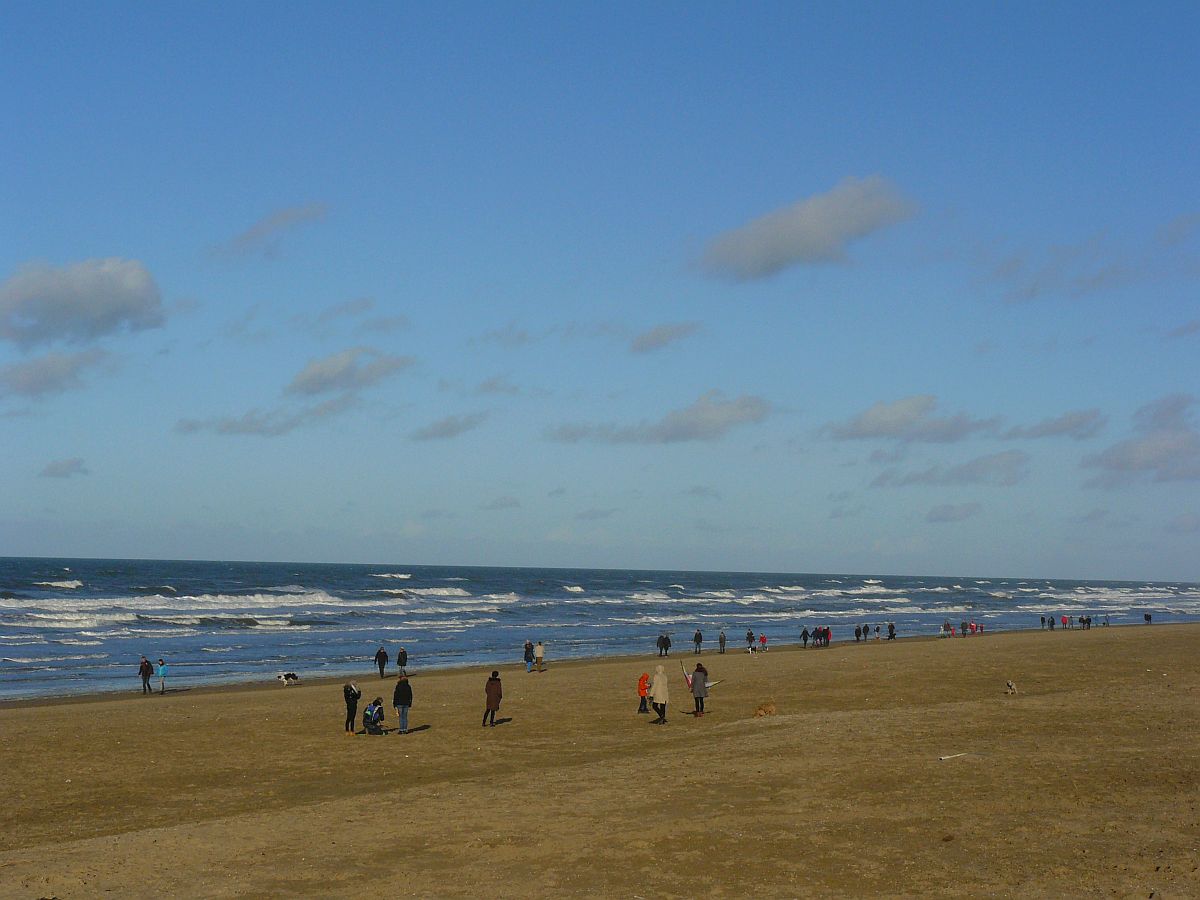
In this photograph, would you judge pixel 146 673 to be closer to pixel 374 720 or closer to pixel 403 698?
pixel 374 720

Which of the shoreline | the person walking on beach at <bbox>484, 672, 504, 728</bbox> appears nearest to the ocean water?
the shoreline

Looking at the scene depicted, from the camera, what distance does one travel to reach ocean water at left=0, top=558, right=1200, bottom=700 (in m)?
47.4

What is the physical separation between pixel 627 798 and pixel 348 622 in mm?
63978

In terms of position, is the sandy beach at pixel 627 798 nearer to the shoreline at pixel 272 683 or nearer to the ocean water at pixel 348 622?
the shoreline at pixel 272 683

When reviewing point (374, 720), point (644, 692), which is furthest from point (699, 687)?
point (374, 720)

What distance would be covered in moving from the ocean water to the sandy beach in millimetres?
16980

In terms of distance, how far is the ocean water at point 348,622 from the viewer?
47406mm

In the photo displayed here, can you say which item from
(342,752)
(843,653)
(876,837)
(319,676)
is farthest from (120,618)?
(876,837)

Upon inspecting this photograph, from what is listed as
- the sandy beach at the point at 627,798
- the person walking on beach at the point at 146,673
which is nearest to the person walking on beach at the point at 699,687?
the sandy beach at the point at 627,798

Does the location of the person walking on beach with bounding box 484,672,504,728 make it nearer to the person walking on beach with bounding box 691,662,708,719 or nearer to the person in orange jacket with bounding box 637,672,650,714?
the person in orange jacket with bounding box 637,672,650,714

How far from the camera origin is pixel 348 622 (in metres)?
77.0

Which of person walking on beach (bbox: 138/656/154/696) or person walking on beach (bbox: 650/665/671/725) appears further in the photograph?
person walking on beach (bbox: 138/656/154/696)

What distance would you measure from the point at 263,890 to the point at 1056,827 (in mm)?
9251

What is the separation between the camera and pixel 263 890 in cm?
1234
